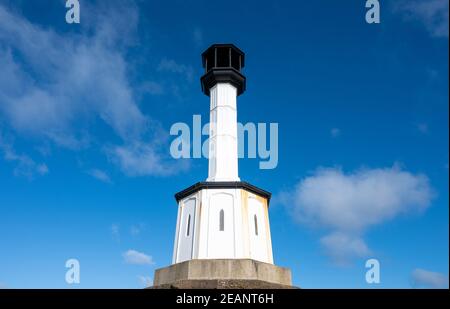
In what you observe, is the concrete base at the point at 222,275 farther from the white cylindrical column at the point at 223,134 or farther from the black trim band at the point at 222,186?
the white cylindrical column at the point at 223,134

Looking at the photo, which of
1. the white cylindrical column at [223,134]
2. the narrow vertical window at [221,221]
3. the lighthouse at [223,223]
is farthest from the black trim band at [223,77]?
the narrow vertical window at [221,221]

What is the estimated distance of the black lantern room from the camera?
21500 mm

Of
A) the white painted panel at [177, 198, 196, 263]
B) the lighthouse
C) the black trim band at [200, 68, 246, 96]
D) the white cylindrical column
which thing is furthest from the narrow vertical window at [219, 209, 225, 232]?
the black trim band at [200, 68, 246, 96]

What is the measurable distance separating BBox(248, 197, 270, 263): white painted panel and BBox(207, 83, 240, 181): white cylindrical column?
→ 180 cm

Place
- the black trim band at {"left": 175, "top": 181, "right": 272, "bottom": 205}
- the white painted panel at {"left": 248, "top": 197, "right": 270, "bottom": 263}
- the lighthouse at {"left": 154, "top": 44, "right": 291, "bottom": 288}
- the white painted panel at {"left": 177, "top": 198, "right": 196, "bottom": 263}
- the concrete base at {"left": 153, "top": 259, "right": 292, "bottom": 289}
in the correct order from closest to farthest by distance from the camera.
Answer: the concrete base at {"left": 153, "top": 259, "right": 292, "bottom": 289}
the lighthouse at {"left": 154, "top": 44, "right": 291, "bottom": 288}
the white painted panel at {"left": 248, "top": 197, "right": 270, "bottom": 263}
the white painted panel at {"left": 177, "top": 198, "right": 196, "bottom": 263}
the black trim band at {"left": 175, "top": 181, "right": 272, "bottom": 205}

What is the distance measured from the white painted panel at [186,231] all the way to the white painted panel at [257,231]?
9.54 ft

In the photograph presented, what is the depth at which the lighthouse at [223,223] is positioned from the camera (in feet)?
48.9

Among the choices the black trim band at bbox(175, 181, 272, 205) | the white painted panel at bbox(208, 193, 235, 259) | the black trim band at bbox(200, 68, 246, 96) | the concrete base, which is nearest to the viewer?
the concrete base

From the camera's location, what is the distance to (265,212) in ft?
62.0

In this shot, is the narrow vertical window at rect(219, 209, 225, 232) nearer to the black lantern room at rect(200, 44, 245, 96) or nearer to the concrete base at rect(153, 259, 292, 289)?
the concrete base at rect(153, 259, 292, 289)

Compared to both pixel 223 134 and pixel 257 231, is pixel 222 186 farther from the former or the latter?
pixel 223 134

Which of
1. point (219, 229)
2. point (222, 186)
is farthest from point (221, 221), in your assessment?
point (222, 186)

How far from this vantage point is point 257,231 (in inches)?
707
